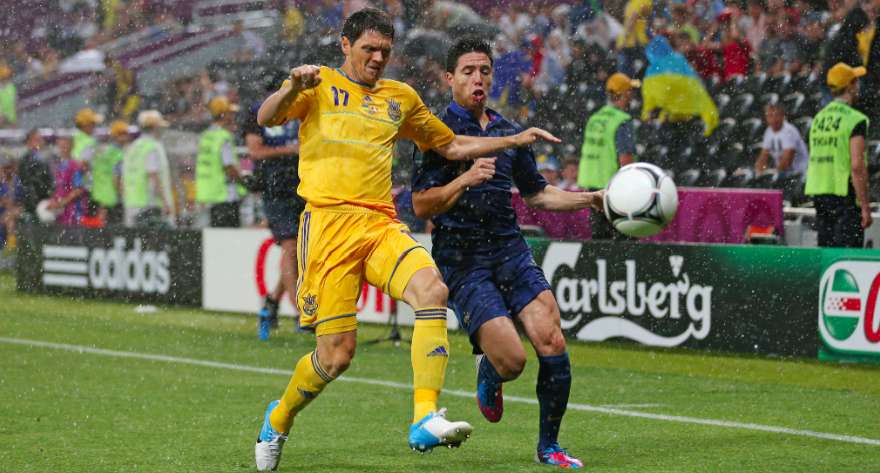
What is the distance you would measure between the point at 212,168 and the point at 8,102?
12.3m

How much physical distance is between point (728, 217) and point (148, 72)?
18.0 meters

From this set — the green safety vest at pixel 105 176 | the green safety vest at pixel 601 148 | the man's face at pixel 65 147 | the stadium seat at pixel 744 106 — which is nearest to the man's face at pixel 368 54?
the green safety vest at pixel 601 148

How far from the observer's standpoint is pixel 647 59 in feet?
54.4

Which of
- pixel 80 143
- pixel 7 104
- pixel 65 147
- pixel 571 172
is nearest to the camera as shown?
pixel 571 172

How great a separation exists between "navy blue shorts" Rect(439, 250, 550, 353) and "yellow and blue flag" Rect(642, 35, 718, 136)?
911cm

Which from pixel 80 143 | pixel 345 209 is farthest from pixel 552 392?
pixel 80 143

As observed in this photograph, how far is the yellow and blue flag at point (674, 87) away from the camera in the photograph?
51.6 ft

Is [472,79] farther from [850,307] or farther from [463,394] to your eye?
[850,307]

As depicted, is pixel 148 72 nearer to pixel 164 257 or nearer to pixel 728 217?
pixel 164 257

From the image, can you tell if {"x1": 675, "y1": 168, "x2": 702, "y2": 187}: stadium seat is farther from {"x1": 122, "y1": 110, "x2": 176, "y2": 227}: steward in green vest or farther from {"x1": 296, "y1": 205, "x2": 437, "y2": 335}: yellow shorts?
{"x1": 296, "y1": 205, "x2": 437, "y2": 335}: yellow shorts

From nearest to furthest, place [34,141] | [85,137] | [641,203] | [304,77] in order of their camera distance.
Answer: [304,77] → [641,203] → [85,137] → [34,141]

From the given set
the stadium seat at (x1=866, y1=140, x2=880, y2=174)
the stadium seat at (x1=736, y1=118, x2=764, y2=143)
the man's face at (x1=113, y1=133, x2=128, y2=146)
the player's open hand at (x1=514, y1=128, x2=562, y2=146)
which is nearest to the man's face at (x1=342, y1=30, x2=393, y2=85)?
the player's open hand at (x1=514, y1=128, x2=562, y2=146)

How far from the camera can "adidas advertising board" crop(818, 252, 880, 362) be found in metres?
10.4

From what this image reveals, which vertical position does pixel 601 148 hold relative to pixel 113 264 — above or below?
above
